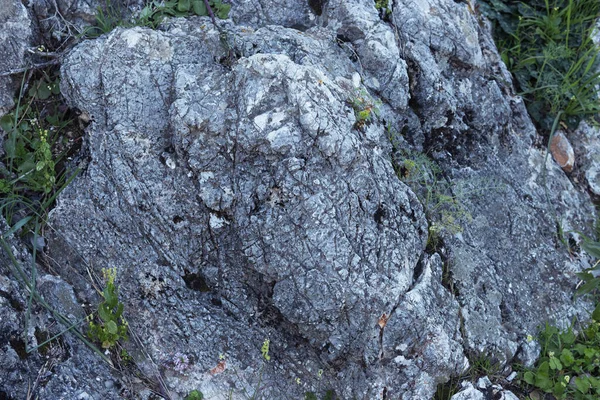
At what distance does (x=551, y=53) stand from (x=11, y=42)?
11.3 feet

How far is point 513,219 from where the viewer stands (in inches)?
142

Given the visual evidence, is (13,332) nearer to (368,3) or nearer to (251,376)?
(251,376)

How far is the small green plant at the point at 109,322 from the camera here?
9.33 ft

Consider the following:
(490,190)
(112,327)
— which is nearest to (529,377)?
(490,190)

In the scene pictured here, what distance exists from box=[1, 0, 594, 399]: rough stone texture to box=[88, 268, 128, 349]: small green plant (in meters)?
0.08

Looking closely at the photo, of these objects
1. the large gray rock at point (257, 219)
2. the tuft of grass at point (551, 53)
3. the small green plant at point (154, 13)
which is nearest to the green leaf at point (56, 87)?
the large gray rock at point (257, 219)

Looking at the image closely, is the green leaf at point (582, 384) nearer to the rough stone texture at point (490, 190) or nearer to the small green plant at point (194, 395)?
the rough stone texture at point (490, 190)

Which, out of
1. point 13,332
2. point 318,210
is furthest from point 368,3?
point 13,332

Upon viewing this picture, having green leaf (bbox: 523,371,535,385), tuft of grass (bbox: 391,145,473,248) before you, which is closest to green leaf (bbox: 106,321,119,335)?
tuft of grass (bbox: 391,145,473,248)

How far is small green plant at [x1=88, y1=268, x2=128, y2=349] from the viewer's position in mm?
2844

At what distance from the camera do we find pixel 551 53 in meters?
4.20

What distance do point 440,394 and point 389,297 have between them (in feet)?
1.97

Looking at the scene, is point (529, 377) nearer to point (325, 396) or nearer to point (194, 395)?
point (325, 396)

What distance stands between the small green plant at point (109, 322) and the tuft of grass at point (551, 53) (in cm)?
298
